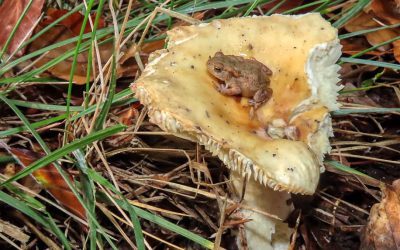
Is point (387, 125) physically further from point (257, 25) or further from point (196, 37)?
point (196, 37)

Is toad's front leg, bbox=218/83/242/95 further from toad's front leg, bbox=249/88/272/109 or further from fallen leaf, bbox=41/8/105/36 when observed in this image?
fallen leaf, bbox=41/8/105/36

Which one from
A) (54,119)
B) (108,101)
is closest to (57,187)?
(54,119)

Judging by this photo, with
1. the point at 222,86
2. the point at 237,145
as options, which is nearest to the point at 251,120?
the point at 222,86

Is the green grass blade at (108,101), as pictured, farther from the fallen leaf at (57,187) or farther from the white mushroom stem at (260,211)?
the white mushroom stem at (260,211)

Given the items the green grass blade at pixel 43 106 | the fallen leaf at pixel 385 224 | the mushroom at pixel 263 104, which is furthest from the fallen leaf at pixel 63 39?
the fallen leaf at pixel 385 224

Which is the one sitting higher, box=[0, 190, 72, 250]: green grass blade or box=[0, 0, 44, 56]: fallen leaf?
box=[0, 0, 44, 56]: fallen leaf

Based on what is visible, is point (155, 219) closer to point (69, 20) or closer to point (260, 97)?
point (260, 97)

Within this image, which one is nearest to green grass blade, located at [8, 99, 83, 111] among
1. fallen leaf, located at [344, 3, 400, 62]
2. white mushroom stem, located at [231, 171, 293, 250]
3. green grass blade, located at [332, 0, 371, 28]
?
white mushroom stem, located at [231, 171, 293, 250]
